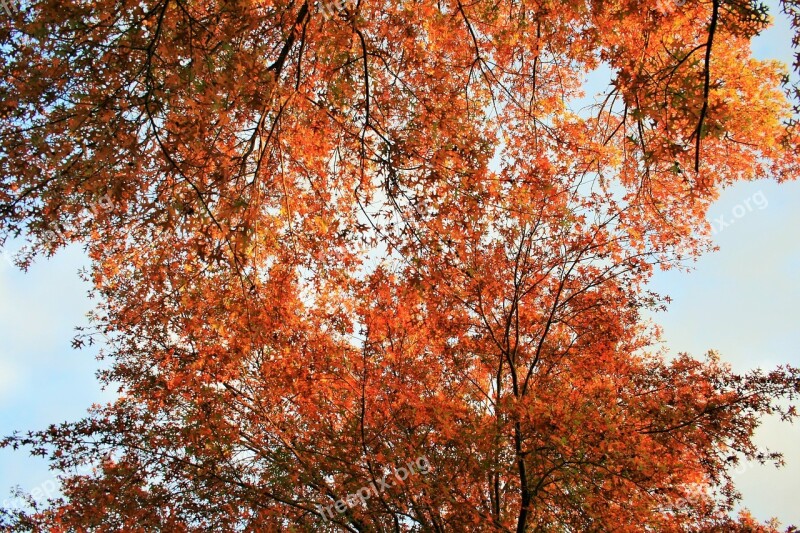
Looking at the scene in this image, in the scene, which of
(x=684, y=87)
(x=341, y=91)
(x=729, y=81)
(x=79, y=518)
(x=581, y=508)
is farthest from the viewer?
(x=729, y=81)

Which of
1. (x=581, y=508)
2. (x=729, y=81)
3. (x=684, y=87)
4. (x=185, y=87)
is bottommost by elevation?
(x=581, y=508)

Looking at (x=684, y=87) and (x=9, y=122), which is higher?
(x=9, y=122)

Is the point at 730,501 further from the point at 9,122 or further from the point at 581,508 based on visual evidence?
the point at 9,122

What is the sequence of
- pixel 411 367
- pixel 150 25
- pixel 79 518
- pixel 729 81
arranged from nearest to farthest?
pixel 150 25 → pixel 79 518 → pixel 411 367 → pixel 729 81

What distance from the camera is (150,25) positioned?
158 inches

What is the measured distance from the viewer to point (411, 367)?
729 centimetres

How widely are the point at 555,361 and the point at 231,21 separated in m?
6.05

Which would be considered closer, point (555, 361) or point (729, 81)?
point (555, 361)

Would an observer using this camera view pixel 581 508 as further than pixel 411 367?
No

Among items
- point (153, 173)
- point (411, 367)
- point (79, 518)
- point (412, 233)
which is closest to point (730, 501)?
point (411, 367)

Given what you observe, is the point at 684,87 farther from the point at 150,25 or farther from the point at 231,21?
the point at 150,25

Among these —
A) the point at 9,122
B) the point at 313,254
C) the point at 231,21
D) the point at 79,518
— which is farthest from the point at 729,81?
the point at 79,518

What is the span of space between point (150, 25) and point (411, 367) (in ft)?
16.8

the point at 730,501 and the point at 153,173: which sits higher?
the point at 153,173
